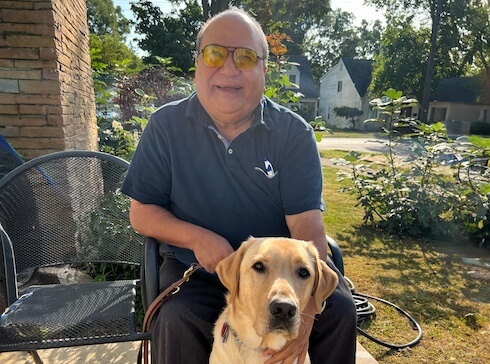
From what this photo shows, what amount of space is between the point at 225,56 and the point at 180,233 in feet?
3.09

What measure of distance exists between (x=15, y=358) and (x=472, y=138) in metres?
5.03

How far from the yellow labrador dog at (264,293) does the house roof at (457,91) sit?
38.9m

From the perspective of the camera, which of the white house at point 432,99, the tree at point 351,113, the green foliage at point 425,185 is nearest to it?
the green foliage at point 425,185

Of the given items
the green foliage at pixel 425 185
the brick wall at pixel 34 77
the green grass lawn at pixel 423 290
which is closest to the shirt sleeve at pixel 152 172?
the brick wall at pixel 34 77

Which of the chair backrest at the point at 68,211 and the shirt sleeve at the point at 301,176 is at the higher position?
the shirt sleeve at the point at 301,176

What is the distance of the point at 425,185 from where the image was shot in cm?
519

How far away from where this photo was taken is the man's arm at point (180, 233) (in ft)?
5.81

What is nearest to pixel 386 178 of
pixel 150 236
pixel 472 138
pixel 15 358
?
pixel 472 138

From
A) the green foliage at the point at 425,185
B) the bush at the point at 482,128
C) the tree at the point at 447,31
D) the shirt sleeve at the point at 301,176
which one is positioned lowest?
the bush at the point at 482,128

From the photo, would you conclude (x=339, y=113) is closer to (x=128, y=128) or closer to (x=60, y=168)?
(x=128, y=128)

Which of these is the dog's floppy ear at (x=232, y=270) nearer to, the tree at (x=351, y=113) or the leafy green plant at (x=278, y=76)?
the leafy green plant at (x=278, y=76)

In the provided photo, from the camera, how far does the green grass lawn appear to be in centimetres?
291

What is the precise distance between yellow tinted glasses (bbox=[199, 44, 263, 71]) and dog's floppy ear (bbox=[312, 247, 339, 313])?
1.05 meters

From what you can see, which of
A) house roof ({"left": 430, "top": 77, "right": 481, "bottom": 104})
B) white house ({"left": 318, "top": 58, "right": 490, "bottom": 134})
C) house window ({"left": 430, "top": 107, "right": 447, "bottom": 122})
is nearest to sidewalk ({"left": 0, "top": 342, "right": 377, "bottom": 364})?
white house ({"left": 318, "top": 58, "right": 490, "bottom": 134})
